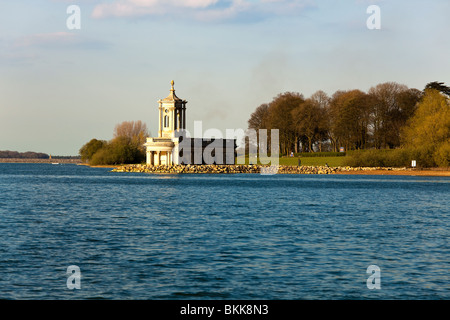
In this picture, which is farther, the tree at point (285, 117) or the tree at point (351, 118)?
the tree at point (285, 117)

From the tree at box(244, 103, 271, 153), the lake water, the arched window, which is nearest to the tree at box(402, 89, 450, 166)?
the arched window

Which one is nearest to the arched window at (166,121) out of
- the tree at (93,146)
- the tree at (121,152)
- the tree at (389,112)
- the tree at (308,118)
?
the tree at (308,118)

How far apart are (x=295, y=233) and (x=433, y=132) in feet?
230

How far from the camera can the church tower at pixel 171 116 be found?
4970 inches

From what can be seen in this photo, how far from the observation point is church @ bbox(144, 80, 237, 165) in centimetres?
12531

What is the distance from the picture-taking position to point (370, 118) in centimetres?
11588

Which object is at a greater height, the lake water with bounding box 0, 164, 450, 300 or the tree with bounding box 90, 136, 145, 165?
the tree with bounding box 90, 136, 145, 165

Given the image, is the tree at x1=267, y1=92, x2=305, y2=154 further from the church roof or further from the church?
the church roof

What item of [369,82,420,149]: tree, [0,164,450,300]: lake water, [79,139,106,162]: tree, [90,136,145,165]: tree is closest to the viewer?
[0,164,450,300]: lake water

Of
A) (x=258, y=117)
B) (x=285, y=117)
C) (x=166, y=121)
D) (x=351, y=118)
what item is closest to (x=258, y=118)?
(x=258, y=117)

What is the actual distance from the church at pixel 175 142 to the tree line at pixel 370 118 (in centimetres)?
1602

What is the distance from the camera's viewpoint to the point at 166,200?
5081 centimetres

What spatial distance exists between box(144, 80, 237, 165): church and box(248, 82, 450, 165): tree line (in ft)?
52.6

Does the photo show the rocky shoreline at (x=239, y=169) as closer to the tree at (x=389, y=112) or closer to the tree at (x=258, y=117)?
the tree at (x=389, y=112)
